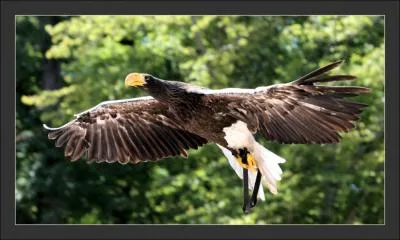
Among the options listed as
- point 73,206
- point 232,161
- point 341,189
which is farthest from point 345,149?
point 232,161

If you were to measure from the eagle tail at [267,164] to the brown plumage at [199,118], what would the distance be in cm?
24

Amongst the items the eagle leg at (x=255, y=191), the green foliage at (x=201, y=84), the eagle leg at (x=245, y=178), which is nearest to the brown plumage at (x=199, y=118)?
the eagle leg at (x=245, y=178)

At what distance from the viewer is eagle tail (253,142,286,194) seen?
6988 mm

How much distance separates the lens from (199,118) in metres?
6.75

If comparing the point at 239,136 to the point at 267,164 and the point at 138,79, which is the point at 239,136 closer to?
the point at 267,164

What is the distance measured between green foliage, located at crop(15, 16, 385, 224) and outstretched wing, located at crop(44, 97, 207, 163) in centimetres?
426

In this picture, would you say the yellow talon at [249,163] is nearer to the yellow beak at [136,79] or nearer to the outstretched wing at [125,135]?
the outstretched wing at [125,135]

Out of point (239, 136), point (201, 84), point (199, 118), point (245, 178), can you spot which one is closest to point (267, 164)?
point (245, 178)

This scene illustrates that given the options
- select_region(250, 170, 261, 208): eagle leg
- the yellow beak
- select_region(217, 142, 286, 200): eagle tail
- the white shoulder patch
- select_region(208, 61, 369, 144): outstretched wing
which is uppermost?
the yellow beak

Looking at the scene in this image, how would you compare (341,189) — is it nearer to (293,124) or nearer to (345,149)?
(345,149)

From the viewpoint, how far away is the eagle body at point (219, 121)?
6262 millimetres

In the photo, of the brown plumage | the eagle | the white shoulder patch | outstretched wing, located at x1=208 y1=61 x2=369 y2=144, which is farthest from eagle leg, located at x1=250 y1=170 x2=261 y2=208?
outstretched wing, located at x1=208 y1=61 x2=369 y2=144

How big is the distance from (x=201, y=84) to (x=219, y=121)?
5.16 metres

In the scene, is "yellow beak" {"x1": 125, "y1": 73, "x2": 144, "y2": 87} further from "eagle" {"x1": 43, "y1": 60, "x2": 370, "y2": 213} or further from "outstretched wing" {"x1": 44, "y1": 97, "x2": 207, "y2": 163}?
"outstretched wing" {"x1": 44, "y1": 97, "x2": 207, "y2": 163}
